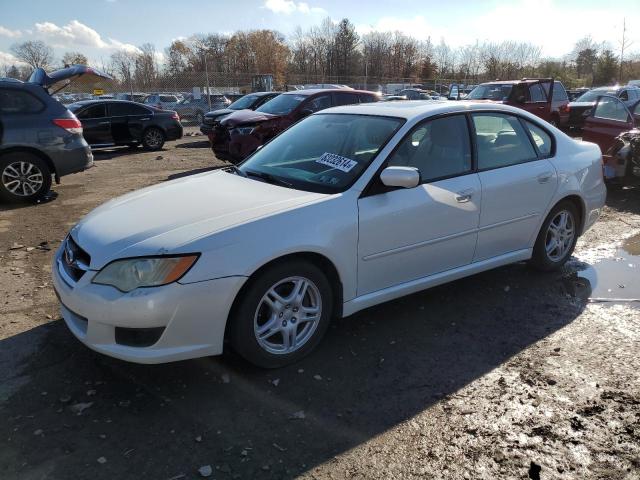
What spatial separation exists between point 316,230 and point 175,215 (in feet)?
2.93

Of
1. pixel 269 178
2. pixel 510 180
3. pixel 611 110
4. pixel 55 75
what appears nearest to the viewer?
pixel 269 178

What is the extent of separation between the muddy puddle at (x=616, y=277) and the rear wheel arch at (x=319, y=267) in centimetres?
239

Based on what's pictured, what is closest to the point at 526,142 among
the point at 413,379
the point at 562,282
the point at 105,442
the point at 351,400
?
the point at 562,282

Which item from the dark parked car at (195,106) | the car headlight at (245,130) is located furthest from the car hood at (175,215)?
the dark parked car at (195,106)

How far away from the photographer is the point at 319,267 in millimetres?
3371

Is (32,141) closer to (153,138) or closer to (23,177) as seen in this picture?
(23,177)

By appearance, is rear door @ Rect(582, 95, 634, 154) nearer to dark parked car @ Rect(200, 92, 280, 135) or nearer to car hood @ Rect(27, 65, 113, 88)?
dark parked car @ Rect(200, 92, 280, 135)

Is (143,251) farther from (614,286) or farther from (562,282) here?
(614,286)

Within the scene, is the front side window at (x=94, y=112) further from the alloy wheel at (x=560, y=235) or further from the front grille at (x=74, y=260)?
the alloy wheel at (x=560, y=235)

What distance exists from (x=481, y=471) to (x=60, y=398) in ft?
7.61

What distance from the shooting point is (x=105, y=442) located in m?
2.62

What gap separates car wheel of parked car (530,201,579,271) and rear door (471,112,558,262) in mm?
218

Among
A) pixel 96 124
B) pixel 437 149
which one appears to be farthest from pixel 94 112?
pixel 437 149

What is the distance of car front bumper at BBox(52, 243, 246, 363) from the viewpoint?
9.14ft
